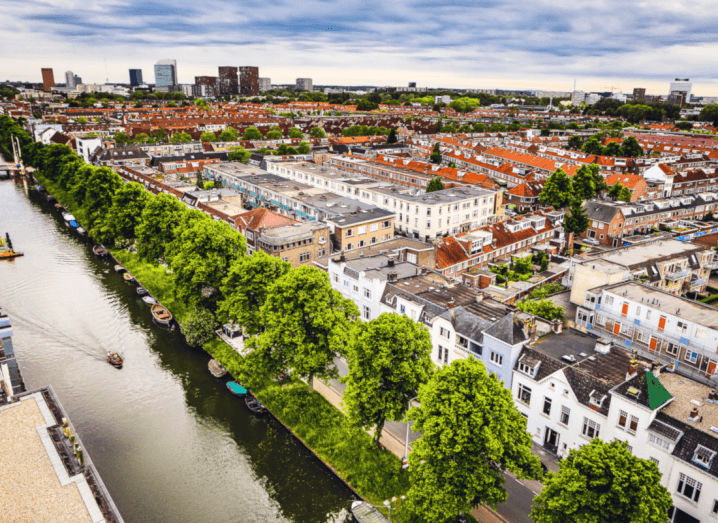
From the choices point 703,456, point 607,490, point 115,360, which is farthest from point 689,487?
point 115,360

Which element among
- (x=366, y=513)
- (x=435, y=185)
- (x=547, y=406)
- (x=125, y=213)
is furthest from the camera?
(x=435, y=185)

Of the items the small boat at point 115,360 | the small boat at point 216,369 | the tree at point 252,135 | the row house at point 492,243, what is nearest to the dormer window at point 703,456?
the row house at point 492,243

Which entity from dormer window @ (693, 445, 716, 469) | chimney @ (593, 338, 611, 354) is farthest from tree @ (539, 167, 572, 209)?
dormer window @ (693, 445, 716, 469)

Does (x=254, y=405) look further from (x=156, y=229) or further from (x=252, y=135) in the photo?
(x=252, y=135)

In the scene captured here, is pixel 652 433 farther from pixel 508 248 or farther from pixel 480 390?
pixel 508 248

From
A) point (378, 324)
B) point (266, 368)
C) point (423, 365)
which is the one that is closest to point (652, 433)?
point (423, 365)

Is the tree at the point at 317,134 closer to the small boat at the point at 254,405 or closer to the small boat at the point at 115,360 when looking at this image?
the small boat at the point at 115,360
